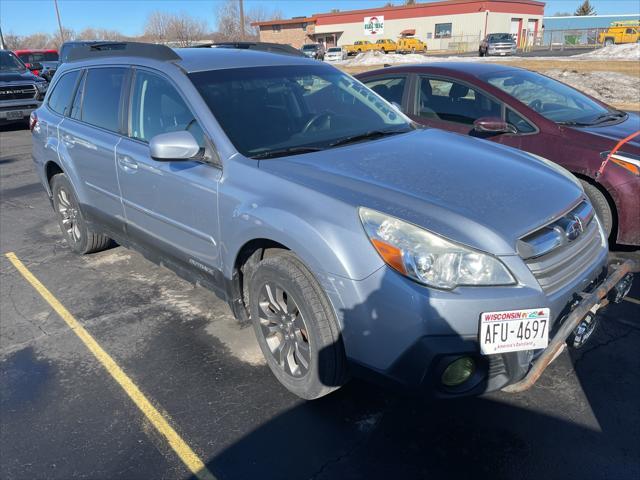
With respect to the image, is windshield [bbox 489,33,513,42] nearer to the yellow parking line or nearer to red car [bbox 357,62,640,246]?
red car [bbox 357,62,640,246]

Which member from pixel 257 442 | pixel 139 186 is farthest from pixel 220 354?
pixel 139 186

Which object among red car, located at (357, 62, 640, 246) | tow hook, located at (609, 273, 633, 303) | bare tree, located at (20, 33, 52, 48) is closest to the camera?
tow hook, located at (609, 273, 633, 303)

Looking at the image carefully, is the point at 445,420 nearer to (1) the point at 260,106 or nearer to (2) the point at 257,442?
(2) the point at 257,442

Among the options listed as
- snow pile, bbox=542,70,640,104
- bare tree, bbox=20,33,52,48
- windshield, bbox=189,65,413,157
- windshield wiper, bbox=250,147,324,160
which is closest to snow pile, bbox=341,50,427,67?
snow pile, bbox=542,70,640,104

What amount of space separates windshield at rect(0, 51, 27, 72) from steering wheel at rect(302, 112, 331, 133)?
14.4 meters

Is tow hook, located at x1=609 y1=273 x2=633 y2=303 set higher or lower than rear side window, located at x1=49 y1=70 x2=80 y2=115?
lower

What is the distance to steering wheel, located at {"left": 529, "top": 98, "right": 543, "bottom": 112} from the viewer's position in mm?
5059

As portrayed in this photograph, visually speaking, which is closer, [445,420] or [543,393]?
Result: [445,420]

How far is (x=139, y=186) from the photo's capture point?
3.74m

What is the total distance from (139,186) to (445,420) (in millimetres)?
2542

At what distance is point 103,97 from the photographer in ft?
14.0

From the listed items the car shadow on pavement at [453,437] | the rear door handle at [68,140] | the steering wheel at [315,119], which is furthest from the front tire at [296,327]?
the rear door handle at [68,140]

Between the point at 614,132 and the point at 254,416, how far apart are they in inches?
158

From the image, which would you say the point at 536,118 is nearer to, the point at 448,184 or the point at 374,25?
the point at 448,184
